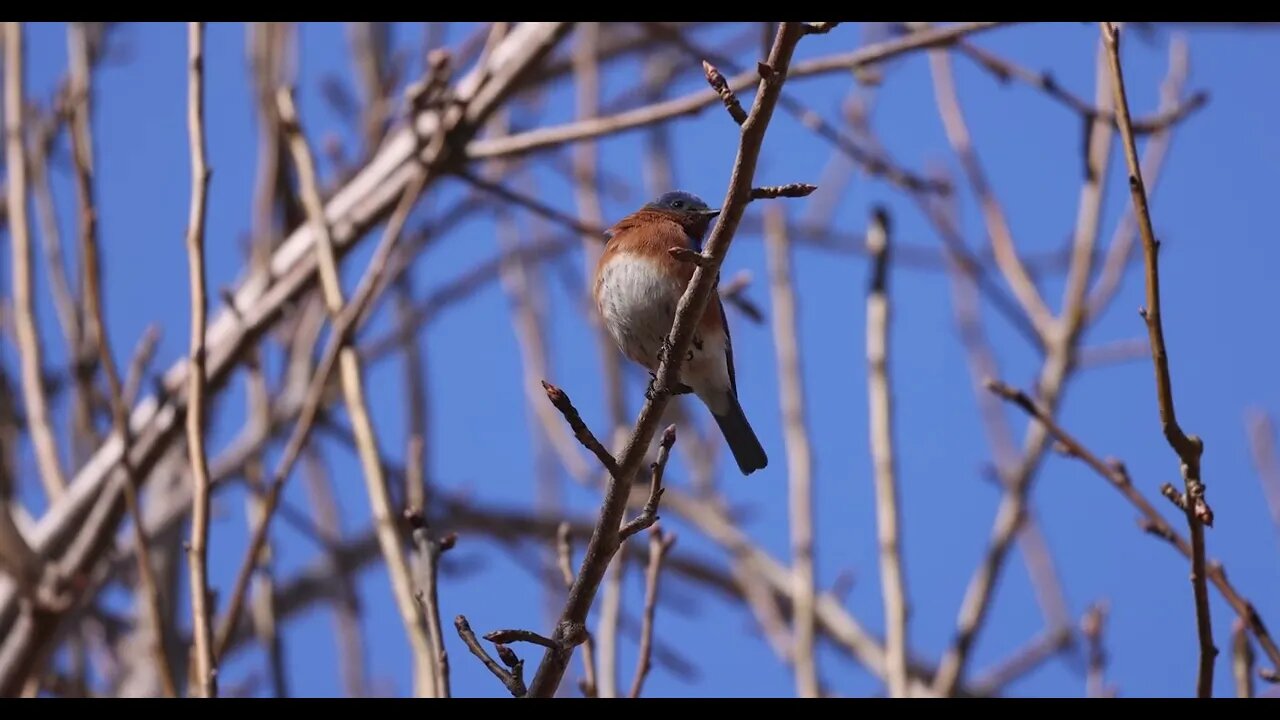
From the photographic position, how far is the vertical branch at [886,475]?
3.67 meters

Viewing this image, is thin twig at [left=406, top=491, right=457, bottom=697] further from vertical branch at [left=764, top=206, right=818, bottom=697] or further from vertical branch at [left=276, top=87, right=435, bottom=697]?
vertical branch at [left=764, top=206, right=818, bottom=697]

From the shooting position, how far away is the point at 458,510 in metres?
6.32

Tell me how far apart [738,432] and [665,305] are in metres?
0.65

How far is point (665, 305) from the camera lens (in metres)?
3.91

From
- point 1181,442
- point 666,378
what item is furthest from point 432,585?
point 1181,442

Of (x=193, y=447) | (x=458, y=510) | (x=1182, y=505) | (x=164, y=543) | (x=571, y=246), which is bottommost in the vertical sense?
(x=1182, y=505)

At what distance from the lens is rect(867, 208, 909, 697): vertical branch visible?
3.67 metres

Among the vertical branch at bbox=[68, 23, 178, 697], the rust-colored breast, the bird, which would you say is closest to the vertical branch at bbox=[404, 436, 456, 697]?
the vertical branch at bbox=[68, 23, 178, 697]

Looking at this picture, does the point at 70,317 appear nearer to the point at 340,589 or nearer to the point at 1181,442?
the point at 340,589

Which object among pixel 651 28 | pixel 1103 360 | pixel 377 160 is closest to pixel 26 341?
pixel 377 160

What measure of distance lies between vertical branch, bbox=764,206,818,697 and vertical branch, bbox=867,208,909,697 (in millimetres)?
283

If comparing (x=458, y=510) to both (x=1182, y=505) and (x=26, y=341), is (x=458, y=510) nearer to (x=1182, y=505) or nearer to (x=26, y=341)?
(x=26, y=341)

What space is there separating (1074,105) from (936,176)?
2056 mm

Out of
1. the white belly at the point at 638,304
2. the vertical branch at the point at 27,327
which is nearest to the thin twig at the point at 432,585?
the white belly at the point at 638,304
